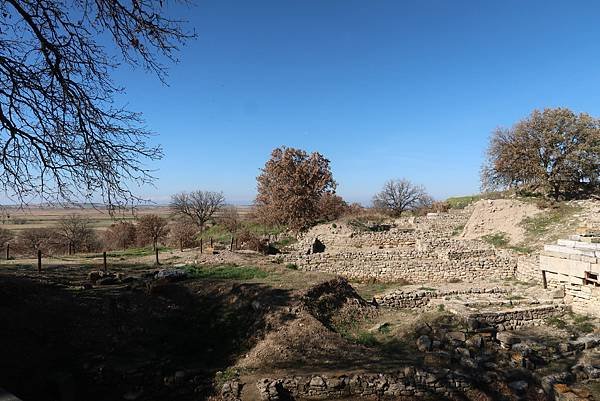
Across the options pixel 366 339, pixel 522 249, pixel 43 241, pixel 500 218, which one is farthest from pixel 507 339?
pixel 43 241

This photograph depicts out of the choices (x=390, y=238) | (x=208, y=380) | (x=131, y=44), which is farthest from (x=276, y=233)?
(x=131, y=44)

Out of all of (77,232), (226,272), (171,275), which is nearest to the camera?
(171,275)

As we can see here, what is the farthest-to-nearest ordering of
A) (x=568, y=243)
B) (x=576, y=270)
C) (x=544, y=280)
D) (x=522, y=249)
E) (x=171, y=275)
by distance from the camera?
(x=522, y=249)
(x=544, y=280)
(x=171, y=275)
(x=568, y=243)
(x=576, y=270)

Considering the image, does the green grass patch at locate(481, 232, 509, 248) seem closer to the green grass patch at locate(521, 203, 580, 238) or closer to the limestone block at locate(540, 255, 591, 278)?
the green grass patch at locate(521, 203, 580, 238)

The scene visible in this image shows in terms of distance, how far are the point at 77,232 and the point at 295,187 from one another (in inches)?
693

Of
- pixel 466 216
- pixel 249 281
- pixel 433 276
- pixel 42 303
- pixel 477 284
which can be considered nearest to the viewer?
pixel 42 303

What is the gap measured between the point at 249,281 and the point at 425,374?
6.77 meters

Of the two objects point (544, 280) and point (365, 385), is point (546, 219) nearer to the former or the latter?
point (544, 280)

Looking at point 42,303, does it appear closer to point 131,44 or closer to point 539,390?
point 131,44

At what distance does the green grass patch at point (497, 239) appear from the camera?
66.7ft

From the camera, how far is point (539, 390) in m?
7.93

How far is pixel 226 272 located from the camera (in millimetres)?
14406

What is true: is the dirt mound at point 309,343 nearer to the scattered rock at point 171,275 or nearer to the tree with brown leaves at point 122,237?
the scattered rock at point 171,275

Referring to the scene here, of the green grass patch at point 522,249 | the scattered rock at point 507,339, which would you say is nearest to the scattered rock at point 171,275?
the scattered rock at point 507,339
